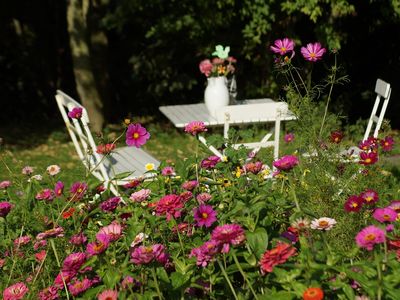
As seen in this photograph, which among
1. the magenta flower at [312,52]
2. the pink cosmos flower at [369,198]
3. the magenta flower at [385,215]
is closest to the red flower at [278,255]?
the magenta flower at [385,215]

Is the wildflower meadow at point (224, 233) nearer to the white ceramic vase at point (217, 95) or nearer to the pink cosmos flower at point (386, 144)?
the pink cosmos flower at point (386, 144)

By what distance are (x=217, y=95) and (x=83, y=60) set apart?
12.1ft

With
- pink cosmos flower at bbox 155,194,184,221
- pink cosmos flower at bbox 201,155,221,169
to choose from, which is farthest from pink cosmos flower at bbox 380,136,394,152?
pink cosmos flower at bbox 155,194,184,221

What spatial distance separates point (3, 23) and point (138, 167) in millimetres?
6466

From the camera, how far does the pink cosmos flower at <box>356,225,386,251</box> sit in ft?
5.83

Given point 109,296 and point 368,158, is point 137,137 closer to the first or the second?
point 109,296

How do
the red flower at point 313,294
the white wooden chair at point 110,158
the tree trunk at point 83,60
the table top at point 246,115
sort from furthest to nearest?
the tree trunk at point 83,60 < the table top at point 246,115 < the white wooden chair at point 110,158 < the red flower at point 313,294

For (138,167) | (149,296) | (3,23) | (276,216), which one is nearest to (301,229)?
(149,296)

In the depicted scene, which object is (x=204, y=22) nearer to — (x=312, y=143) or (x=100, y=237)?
(x=312, y=143)

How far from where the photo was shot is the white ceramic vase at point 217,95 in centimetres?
524

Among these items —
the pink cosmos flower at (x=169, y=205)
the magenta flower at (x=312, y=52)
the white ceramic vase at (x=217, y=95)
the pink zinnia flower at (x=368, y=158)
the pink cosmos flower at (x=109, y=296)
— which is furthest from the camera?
the white ceramic vase at (x=217, y=95)

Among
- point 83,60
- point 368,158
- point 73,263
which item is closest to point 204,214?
Result: point 73,263

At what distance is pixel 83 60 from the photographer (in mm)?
8562

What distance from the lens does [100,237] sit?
6.66 ft
